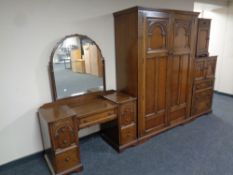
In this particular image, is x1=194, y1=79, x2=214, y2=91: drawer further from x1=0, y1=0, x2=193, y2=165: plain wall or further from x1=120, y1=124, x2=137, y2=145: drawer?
x1=0, y1=0, x2=193, y2=165: plain wall

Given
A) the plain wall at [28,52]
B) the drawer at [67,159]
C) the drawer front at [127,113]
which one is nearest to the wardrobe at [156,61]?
the drawer front at [127,113]

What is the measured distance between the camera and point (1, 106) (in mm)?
2012

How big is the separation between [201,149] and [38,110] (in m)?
2.30

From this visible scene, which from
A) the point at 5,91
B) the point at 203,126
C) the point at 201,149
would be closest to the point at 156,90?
the point at 201,149

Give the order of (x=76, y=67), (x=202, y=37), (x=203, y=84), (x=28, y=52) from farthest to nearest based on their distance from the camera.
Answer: (x=203, y=84) → (x=202, y=37) → (x=76, y=67) → (x=28, y=52)

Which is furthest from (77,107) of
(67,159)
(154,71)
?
(154,71)

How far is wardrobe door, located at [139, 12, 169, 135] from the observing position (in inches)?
90.7

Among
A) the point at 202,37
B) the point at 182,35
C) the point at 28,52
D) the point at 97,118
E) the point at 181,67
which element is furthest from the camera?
the point at 202,37

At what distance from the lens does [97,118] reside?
7.06 feet

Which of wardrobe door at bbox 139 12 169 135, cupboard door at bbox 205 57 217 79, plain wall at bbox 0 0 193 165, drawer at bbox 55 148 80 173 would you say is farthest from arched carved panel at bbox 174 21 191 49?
drawer at bbox 55 148 80 173

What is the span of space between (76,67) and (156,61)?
45.3 inches

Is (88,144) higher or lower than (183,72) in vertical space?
lower

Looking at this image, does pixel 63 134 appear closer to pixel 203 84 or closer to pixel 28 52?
pixel 28 52

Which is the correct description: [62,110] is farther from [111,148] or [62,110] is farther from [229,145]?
[229,145]
